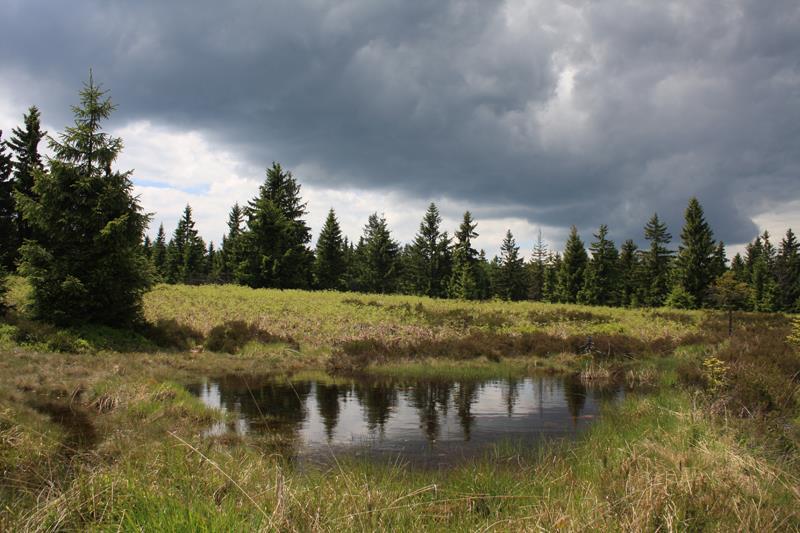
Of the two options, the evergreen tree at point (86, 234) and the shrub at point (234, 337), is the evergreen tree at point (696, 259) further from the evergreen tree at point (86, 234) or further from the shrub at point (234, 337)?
the evergreen tree at point (86, 234)

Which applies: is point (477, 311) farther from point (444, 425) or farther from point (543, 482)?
point (543, 482)

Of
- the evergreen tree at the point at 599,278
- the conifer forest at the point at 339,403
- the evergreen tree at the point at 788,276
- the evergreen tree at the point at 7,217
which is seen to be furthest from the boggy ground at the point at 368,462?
the evergreen tree at the point at 788,276

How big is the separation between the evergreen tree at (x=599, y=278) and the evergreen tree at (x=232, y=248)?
151ft

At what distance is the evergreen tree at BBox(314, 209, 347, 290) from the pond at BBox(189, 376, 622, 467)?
55129mm

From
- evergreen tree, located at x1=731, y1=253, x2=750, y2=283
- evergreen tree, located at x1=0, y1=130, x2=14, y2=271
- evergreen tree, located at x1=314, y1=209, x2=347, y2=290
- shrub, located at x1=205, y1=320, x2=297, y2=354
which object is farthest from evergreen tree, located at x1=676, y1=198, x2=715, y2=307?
evergreen tree, located at x1=0, y1=130, x2=14, y2=271

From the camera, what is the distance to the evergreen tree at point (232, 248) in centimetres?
6606

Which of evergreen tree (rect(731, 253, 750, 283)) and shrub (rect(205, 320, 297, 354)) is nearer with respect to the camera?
shrub (rect(205, 320, 297, 354))

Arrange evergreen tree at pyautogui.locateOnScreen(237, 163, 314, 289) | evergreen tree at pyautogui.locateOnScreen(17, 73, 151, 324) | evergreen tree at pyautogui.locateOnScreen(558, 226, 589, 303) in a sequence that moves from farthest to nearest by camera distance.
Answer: evergreen tree at pyautogui.locateOnScreen(558, 226, 589, 303) < evergreen tree at pyautogui.locateOnScreen(237, 163, 314, 289) < evergreen tree at pyautogui.locateOnScreen(17, 73, 151, 324)

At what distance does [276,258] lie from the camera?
2395 inches

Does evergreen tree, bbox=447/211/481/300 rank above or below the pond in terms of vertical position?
above

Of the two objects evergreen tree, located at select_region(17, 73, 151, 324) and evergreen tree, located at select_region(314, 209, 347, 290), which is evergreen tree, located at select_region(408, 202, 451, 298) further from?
evergreen tree, located at select_region(17, 73, 151, 324)

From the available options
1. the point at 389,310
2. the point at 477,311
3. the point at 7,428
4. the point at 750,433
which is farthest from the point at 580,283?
the point at 7,428

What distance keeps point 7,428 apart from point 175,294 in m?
29.5

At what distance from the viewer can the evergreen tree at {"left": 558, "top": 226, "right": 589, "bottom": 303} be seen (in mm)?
71625
